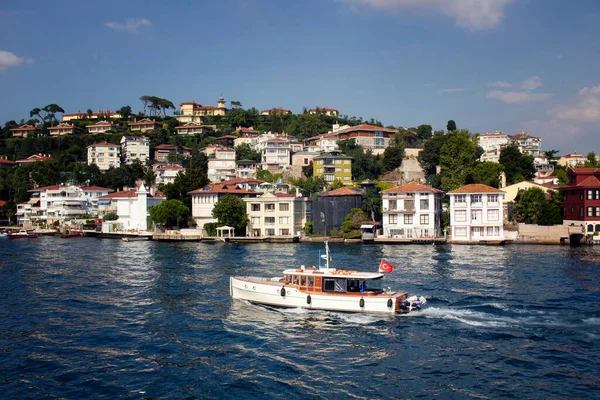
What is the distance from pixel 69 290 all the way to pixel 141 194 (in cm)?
4950

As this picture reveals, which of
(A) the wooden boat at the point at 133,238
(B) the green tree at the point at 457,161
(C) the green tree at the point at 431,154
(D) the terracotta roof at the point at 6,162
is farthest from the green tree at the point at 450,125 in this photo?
(D) the terracotta roof at the point at 6,162

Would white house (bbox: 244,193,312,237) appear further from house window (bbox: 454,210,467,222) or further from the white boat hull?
the white boat hull

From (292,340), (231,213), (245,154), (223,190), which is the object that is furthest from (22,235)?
(292,340)

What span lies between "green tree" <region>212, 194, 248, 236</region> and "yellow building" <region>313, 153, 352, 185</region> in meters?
22.9

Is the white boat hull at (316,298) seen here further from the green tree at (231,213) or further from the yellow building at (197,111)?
the yellow building at (197,111)

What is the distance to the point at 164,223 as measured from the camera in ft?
256

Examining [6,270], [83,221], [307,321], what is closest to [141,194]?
[83,221]

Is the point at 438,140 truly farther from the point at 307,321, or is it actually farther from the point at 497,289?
the point at 307,321

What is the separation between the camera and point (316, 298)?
26766 mm

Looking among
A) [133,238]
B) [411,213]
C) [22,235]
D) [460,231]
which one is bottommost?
[133,238]

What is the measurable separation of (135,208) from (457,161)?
50888mm

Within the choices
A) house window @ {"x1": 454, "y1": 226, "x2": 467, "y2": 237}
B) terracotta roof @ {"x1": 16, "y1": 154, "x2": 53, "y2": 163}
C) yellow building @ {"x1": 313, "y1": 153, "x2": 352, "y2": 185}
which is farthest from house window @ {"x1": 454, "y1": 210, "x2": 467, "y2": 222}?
terracotta roof @ {"x1": 16, "y1": 154, "x2": 53, "y2": 163}

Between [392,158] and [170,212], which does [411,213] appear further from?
[170,212]

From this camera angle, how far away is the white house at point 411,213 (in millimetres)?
65188
